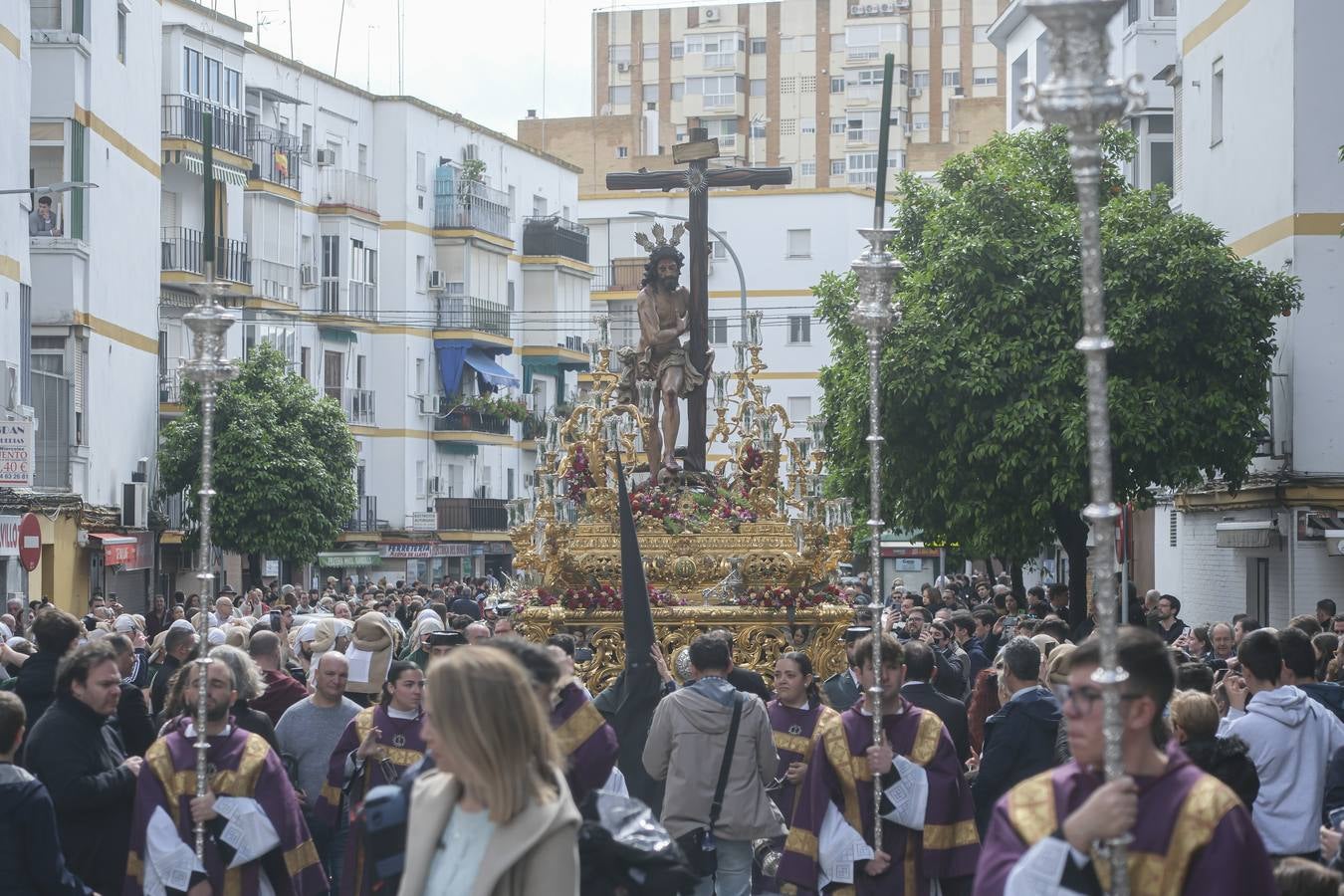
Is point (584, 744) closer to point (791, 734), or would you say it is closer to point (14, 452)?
point (791, 734)

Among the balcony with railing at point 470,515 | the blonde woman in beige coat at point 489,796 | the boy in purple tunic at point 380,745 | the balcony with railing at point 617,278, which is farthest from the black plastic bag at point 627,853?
the balcony with railing at point 617,278

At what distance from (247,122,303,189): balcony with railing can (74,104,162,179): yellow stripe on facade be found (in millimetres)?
12135

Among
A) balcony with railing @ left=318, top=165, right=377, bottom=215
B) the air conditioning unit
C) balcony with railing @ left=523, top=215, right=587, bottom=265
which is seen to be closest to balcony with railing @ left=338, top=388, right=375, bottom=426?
balcony with railing @ left=318, top=165, right=377, bottom=215

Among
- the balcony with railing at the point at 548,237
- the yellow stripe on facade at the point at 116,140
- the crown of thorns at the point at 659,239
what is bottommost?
the crown of thorns at the point at 659,239

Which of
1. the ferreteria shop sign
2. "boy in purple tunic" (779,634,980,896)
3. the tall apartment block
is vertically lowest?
"boy in purple tunic" (779,634,980,896)

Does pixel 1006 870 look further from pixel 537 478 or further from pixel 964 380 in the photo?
pixel 964 380

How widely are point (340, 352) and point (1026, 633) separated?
40981 millimetres

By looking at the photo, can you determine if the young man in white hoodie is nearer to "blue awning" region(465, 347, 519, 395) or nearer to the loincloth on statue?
the loincloth on statue

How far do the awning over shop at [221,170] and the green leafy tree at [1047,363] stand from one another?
20.9 meters

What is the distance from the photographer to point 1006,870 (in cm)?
495

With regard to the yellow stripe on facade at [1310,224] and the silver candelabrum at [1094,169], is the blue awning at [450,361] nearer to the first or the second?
the yellow stripe on facade at [1310,224]

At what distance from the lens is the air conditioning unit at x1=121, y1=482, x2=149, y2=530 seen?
34.7 meters

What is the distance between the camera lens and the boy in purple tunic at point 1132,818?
4766 millimetres

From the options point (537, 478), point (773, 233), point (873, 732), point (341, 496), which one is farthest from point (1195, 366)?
point (773, 233)
